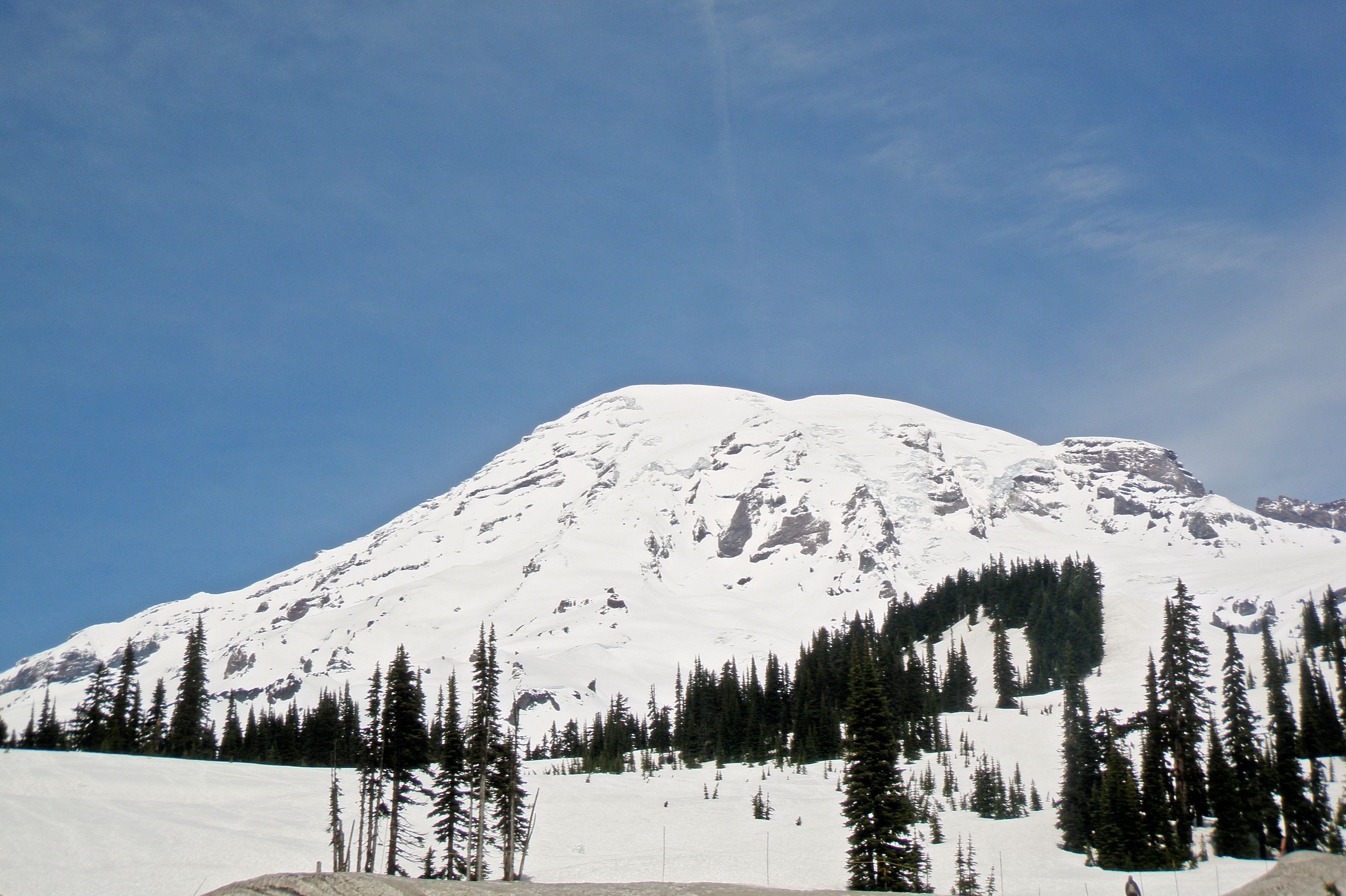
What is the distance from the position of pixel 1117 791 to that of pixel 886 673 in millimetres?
67210

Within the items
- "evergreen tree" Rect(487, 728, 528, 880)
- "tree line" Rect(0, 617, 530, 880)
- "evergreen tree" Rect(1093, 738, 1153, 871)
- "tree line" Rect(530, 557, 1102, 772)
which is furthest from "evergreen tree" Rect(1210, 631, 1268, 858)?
"tree line" Rect(0, 617, 530, 880)

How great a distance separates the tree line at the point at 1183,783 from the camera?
5269 cm

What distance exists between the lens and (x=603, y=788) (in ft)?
284

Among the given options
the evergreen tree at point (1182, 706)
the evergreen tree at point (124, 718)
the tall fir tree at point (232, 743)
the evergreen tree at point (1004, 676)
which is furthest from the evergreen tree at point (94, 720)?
the evergreen tree at point (1004, 676)

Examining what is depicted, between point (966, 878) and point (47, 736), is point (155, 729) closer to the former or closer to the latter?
point (47, 736)

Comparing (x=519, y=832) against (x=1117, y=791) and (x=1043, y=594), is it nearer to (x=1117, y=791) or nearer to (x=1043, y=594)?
(x=1117, y=791)

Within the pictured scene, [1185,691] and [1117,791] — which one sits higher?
[1185,691]

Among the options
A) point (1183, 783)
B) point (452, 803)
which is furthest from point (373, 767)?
point (1183, 783)

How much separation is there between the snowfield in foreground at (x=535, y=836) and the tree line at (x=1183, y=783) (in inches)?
87.0

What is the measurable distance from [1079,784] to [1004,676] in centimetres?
8144

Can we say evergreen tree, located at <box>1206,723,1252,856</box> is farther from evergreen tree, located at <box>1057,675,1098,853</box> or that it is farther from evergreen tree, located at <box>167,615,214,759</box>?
evergreen tree, located at <box>167,615,214,759</box>

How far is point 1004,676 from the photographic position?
460 feet

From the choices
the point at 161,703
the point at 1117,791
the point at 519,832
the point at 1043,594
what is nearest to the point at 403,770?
the point at 519,832

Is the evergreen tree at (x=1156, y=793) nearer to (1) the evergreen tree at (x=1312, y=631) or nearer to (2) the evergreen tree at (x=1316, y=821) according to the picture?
(2) the evergreen tree at (x=1316, y=821)
